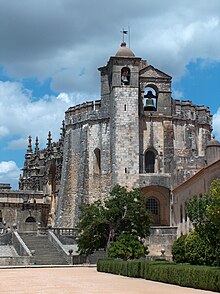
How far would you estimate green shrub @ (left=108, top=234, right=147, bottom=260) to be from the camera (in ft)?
100

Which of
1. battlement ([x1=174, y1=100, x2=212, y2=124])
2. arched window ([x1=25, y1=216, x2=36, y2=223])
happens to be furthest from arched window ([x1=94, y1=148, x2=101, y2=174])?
arched window ([x1=25, y1=216, x2=36, y2=223])

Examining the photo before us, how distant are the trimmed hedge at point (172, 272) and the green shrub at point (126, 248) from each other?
2.63 meters

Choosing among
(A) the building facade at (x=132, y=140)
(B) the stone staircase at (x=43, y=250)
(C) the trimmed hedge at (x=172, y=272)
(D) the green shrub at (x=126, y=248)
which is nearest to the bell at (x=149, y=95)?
(A) the building facade at (x=132, y=140)

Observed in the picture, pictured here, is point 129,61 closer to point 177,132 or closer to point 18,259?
point 177,132

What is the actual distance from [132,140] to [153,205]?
621 centimetres

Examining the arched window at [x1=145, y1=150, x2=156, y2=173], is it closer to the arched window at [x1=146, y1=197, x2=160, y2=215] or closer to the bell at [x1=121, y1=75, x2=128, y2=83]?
the arched window at [x1=146, y1=197, x2=160, y2=215]

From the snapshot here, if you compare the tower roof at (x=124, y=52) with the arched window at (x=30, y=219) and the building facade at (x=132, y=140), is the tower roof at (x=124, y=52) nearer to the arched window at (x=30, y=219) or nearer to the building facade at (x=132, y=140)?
the building facade at (x=132, y=140)

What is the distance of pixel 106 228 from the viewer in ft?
111

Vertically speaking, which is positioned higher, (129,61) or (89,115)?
(129,61)

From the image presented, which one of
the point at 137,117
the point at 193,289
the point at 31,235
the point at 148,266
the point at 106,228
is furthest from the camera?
the point at 137,117

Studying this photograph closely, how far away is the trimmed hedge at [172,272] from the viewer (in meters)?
17.8

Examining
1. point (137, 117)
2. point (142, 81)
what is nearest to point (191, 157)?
point (137, 117)

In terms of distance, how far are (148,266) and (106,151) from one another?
82.8ft

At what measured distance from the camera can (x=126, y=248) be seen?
30781mm
